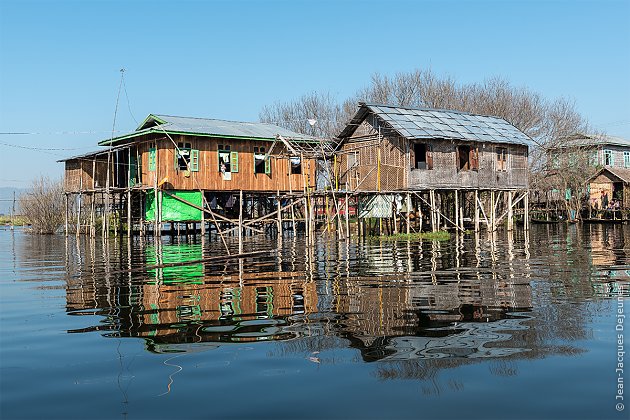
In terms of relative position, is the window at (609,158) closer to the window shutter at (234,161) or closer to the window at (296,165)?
the window at (296,165)

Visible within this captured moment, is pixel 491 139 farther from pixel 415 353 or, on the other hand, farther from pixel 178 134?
pixel 415 353

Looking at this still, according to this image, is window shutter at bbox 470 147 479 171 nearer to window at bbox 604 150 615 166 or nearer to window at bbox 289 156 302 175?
window at bbox 289 156 302 175

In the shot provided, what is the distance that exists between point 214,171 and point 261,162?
8.75ft

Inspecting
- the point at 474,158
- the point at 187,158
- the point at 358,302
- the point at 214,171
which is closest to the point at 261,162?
the point at 214,171

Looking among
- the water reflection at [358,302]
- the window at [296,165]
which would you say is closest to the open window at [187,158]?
the window at [296,165]

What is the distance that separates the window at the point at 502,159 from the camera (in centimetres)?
3306

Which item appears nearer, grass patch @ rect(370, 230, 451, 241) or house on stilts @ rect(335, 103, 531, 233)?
grass patch @ rect(370, 230, 451, 241)

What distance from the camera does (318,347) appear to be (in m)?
6.02

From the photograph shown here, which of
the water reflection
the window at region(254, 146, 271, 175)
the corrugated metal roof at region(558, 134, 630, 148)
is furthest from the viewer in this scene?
the corrugated metal roof at region(558, 134, 630, 148)

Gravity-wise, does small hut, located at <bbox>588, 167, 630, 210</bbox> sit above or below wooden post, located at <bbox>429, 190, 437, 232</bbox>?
above

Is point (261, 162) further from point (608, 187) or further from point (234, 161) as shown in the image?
point (608, 187)

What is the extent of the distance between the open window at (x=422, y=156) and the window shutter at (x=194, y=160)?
9.73 meters

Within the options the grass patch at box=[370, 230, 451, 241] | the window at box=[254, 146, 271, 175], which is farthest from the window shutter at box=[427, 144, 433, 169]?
the window at box=[254, 146, 271, 175]

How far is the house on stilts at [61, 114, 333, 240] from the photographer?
2995 centimetres
